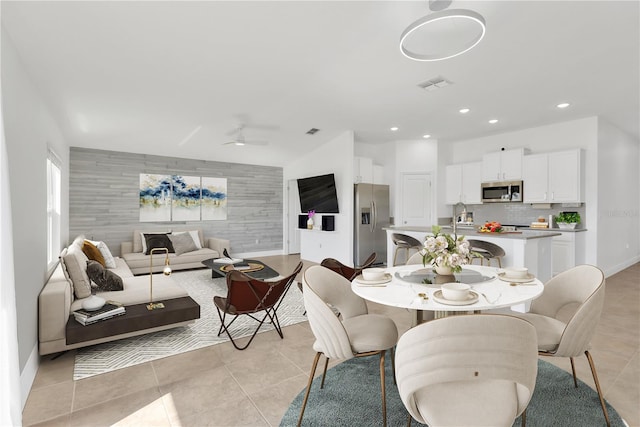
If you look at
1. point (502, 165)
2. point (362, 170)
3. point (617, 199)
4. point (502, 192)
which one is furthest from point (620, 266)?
point (362, 170)

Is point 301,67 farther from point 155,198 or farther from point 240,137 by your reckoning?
point 155,198

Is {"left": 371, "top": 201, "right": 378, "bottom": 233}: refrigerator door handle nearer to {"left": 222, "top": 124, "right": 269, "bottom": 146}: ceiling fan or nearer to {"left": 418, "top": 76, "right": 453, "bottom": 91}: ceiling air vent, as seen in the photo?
{"left": 222, "top": 124, "right": 269, "bottom": 146}: ceiling fan

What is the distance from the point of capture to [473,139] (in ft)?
22.7

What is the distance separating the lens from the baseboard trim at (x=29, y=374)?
2116 mm

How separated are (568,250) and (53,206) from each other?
7.60 meters

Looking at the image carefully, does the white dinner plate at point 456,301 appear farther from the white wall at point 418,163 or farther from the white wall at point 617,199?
the white wall at point 418,163

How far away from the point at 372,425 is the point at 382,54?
10.7ft

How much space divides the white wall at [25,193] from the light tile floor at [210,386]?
0.32 metres

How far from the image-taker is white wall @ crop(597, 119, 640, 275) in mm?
5539

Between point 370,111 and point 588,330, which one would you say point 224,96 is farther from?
point 588,330

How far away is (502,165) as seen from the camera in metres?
6.22

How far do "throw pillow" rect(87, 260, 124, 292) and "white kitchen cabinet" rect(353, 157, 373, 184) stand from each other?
4.66m

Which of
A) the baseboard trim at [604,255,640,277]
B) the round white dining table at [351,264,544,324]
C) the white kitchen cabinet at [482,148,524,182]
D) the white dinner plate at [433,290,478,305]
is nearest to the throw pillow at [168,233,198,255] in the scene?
the round white dining table at [351,264,544,324]

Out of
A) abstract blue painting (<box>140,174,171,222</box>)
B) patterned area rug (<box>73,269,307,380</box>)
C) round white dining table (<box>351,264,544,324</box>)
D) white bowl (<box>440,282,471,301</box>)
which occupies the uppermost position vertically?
abstract blue painting (<box>140,174,171,222</box>)
